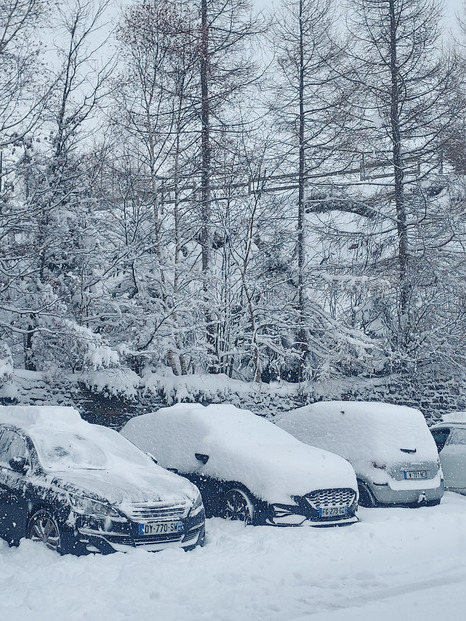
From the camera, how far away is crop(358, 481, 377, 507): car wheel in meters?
11.2

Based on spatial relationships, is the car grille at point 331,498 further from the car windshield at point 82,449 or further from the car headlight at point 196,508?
the car windshield at point 82,449

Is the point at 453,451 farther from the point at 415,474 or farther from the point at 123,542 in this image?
the point at 123,542

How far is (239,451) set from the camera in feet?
33.8

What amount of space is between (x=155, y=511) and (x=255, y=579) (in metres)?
1.41

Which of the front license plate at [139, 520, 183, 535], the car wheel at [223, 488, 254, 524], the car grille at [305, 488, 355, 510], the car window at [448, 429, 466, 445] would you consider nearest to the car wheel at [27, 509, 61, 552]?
the front license plate at [139, 520, 183, 535]


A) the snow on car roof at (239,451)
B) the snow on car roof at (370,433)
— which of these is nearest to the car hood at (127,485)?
the snow on car roof at (239,451)

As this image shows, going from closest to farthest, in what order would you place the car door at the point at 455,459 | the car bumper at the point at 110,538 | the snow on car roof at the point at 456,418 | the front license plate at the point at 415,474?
the car bumper at the point at 110,538 < the front license plate at the point at 415,474 < the car door at the point at 455,459 < the snow on car roof at the point at 456,418

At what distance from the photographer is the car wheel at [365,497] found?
1118cm

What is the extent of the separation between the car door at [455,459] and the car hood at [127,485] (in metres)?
5.86

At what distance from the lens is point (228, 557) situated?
8.04 meters

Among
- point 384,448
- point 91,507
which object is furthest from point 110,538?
point 384,448

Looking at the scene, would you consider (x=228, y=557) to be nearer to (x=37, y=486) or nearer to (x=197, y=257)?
(x=37, y=486)

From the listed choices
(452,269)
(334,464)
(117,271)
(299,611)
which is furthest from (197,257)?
(299,611)

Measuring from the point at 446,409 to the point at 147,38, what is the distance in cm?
1256
